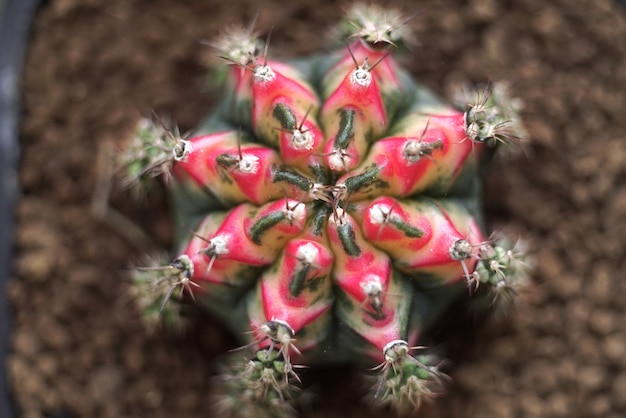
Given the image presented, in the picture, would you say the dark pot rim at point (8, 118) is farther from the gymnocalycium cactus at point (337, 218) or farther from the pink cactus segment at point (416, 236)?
the pink cactus segment at point (416, 236)

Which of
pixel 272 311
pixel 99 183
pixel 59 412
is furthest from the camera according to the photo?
pixel 99 183

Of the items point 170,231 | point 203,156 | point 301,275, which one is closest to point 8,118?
point 170,231

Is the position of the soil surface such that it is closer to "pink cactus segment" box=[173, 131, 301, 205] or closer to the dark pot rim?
the dark pot rim

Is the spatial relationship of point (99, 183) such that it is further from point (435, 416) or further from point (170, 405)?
point (435, 416)

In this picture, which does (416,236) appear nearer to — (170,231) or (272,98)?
(272,98)

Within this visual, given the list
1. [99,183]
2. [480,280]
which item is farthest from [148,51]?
[480,280]

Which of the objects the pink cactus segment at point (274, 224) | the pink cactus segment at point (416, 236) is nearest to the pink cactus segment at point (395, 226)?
the pink cactus segment at point (416, 236)
